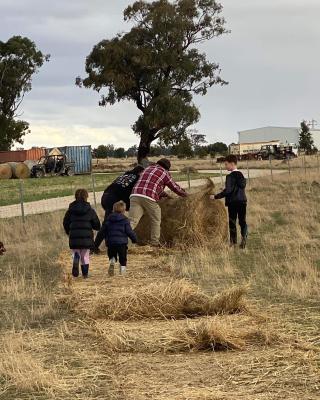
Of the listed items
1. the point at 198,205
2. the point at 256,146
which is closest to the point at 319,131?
the point at 256,146

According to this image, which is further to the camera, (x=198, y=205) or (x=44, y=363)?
(x=198, y=205)

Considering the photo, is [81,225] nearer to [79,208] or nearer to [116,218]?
[79,208]

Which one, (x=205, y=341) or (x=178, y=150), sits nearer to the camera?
(x=205, y=341)

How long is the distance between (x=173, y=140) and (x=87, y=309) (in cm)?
4182

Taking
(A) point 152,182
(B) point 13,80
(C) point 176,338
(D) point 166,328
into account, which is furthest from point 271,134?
(C) point 176,338

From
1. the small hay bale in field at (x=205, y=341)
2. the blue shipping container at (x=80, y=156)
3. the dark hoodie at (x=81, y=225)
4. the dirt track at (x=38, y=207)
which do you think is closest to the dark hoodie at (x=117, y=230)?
the dark hoodie at (x=81, y=225)

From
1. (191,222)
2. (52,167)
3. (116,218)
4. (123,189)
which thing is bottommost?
(191,222)

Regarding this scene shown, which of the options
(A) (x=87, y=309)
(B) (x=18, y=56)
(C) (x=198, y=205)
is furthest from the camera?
(B) (x=18, y=56)

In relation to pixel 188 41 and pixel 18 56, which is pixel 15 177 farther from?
pixel 18 56

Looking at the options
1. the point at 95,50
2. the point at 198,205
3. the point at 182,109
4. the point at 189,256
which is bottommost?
the point at 189,256

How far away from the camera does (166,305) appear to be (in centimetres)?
579

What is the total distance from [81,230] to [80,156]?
4216 cm

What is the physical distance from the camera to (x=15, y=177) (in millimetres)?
43156

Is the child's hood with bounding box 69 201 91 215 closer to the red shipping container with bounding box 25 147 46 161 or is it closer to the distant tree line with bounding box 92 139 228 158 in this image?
the distant tree line with bounding box 92 139 228 158
